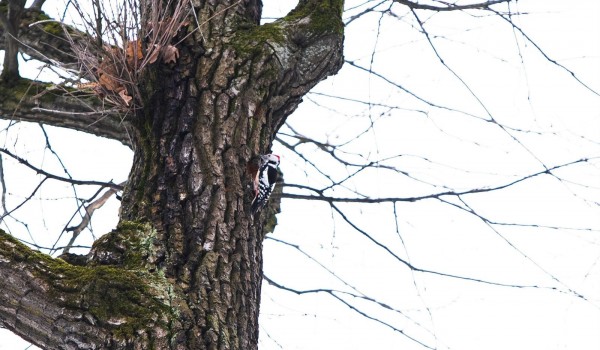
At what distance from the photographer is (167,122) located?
8.84ft

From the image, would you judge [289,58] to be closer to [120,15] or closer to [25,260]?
Result: [120,15]

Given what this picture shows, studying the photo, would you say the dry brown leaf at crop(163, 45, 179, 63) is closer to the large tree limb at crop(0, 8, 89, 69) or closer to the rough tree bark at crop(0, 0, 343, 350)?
the rough tree bark at crop(0, 0, 343, 350)

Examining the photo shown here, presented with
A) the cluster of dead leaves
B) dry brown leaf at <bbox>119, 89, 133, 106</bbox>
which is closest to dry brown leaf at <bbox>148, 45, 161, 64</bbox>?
the cluster of dead leaves

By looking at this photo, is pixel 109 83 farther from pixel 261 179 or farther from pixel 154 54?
pixel 261 179

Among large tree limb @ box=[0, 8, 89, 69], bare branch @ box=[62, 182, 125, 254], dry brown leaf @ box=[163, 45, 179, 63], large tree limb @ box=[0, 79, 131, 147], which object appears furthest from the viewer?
bare branch @ box=[62, 182, 125, 254]

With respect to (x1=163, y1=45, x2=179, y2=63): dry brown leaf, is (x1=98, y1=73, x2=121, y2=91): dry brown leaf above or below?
below

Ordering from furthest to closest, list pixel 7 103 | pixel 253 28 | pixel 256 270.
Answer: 1. pixel 7 103
2. pixel 253 28
3. pixel 256 270

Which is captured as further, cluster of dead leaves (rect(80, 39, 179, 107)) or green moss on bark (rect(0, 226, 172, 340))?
cluster of dead leaves (rect(80, 39, 179, 107))

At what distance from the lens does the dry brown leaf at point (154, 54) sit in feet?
8.75

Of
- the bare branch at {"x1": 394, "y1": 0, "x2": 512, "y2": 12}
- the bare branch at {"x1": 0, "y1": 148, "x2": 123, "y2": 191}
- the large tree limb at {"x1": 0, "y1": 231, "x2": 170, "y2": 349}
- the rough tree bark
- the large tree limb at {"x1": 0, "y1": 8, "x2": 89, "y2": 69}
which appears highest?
the bare branch at {"x1": 394, "y1": 0, "x2": 512, "y2": 12}

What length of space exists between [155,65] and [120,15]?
22 centimetres

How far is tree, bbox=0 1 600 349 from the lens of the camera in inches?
82.9

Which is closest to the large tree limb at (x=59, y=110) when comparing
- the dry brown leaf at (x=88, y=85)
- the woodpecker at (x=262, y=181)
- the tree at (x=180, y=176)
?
the tree at (x=180, y=176)

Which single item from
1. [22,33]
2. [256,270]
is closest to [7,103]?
[22,33]
